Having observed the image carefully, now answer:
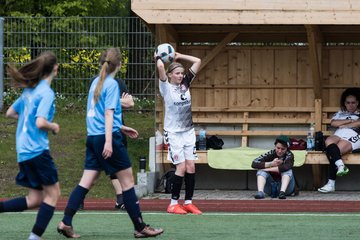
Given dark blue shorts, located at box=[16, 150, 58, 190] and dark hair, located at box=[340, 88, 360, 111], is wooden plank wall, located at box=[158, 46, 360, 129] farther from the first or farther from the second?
dark blue shorts, located at box=[16, 150, 58, 190]

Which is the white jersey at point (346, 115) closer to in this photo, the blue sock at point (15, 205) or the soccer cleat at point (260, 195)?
the soccer cleat at point (260, 195)

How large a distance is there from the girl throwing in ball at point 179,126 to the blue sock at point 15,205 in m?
3.40

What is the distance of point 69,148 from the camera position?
58.9 feet

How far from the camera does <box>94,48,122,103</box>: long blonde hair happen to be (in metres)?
9.46

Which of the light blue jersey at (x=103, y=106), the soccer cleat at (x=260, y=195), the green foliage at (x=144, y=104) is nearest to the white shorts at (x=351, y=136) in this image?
the soccer cleat at (x=260, y=195)

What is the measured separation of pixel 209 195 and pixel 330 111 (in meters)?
2.39

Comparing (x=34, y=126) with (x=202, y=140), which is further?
(x=202, y=140)

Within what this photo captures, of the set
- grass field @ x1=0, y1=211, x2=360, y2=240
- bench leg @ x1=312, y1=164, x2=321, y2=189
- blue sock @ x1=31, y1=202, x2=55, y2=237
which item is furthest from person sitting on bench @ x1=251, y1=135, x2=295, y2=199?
blue sock @ x1=31, y1=202, x2=55, y2=237

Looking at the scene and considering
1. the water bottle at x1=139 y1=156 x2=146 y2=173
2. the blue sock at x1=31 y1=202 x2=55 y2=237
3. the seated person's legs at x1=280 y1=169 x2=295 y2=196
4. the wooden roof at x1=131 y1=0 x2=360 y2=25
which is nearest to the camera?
the blue sock at x1=31 y1=202 x2=55 y2=237

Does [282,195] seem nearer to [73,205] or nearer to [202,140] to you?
[202,140]

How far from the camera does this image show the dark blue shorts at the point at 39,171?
848 centimetres

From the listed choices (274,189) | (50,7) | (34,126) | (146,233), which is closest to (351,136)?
(274,189)

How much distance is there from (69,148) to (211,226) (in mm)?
7686

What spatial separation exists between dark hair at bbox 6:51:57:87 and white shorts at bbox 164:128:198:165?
12.0ft
